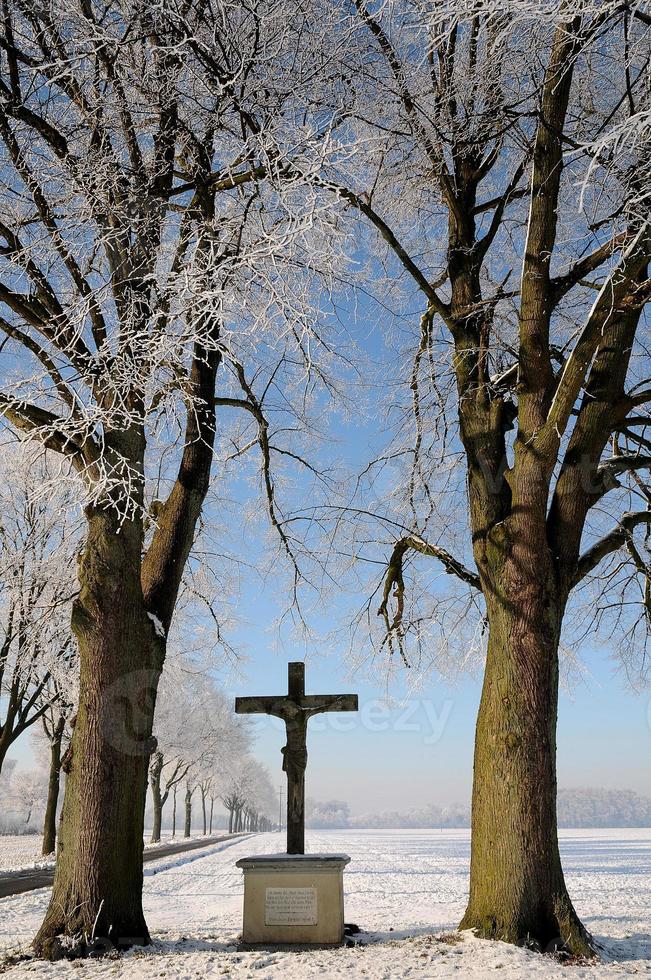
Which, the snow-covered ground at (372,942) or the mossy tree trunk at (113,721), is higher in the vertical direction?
the mossy tree trunk at (113,721)

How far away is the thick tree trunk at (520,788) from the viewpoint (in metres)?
5.87

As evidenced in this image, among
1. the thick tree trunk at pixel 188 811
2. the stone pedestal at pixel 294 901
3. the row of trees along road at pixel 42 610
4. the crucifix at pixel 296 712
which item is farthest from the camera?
the thick tree trunk at pixel 188 811

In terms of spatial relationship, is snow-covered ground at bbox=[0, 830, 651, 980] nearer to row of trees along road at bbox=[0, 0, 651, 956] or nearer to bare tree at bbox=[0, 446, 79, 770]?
row of trees along road at bbox=[0, 0, 651, 956]

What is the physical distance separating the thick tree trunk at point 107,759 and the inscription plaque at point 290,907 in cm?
111

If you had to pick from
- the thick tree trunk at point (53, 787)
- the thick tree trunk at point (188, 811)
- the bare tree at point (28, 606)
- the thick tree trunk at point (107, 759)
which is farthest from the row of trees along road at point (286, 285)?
the thick tree trunk at point (188, 811)

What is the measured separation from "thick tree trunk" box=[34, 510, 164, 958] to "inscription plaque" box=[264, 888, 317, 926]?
43.7 inches

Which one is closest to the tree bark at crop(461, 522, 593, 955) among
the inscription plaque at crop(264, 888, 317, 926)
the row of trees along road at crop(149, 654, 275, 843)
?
the inscription plaque at crop(264, 888, 317, 926)

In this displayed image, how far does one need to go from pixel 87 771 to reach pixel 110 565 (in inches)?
65.5

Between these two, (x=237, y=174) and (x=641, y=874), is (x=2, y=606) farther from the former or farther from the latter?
(x=641, y=874)

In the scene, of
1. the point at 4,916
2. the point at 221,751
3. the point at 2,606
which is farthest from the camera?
the point at 221,751

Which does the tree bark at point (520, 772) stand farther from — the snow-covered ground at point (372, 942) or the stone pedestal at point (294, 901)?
the stone pedestal at point (294, 901)

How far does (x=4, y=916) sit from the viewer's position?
391 inches

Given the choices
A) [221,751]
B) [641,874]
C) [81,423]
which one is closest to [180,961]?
[81,423]

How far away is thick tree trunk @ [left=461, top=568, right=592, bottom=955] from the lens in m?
5.87
